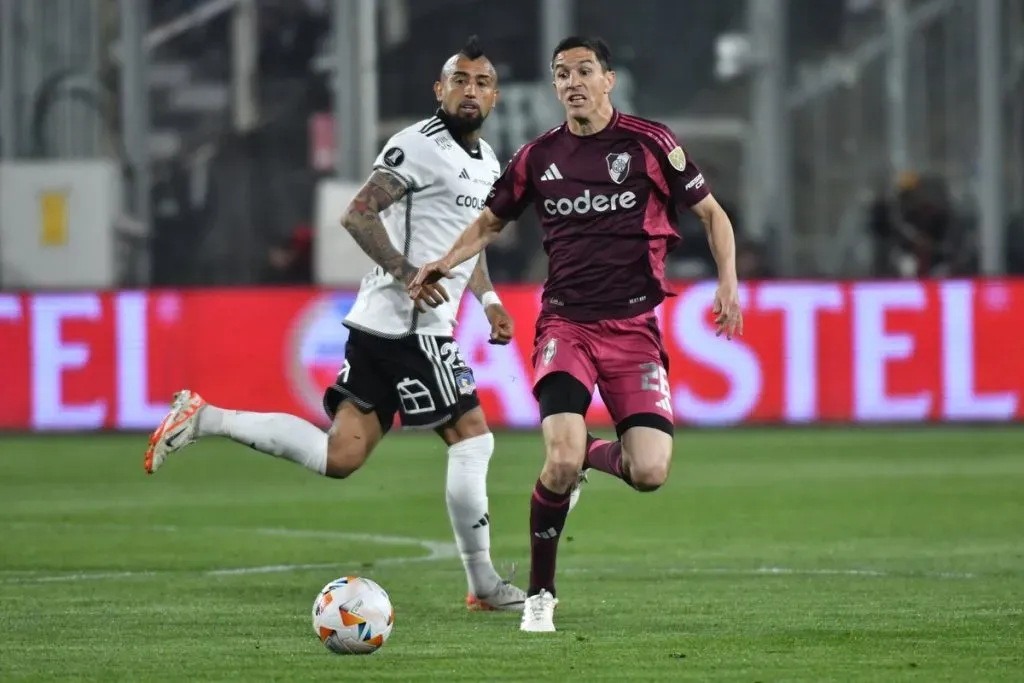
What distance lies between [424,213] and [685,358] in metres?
9.55

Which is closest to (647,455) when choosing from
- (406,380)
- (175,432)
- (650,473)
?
(650,473)

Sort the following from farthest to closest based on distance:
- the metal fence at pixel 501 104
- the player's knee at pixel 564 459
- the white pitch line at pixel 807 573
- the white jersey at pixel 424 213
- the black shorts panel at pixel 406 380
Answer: the metal fence at pixel 501 104 → the white pitch line at pixel 807 573 → the white jersey at pixel 424 213 → the black shorts panel at pixel 406 380 → the player's knee at pixel 564 459

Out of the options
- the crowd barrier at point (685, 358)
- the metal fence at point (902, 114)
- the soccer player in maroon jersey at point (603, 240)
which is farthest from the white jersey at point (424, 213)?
the metal fence at point (902, 114)

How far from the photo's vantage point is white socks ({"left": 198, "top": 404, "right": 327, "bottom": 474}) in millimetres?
8469

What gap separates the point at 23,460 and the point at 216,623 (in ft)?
29.5

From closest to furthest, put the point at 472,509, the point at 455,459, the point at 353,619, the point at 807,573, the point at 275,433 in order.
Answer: the point at 353,619, the point at 472,509, the point at 455,459, the point at 275,433, the point at 807,573

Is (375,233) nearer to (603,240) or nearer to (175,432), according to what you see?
(603,240)

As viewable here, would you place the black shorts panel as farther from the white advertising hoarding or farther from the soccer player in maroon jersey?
the white advertising hoarding

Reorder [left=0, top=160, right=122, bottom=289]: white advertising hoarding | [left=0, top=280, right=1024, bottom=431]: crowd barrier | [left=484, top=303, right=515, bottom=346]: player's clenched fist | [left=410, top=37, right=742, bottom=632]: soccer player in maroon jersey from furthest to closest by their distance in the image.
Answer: [left=0, top=160, right=122, bottom=289]: white advertising hoarding, [left=0, top=280, right=1024, bottom=431]: crowd barrier, [left=484, top=303, right=515, bottom=346]: player's clenched fist, [left=410, top=37, right=742, bottom=632]: soccer player in maroon jersey

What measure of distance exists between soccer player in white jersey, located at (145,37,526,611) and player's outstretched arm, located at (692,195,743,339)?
3.22 ft

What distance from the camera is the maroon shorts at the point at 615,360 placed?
Answer: 783 cm

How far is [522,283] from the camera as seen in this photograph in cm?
1858

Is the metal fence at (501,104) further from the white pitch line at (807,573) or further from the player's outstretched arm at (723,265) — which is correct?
the player's outstretched arm at (723,265)

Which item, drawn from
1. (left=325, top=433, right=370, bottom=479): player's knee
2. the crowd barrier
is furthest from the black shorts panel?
the crowd barrier
